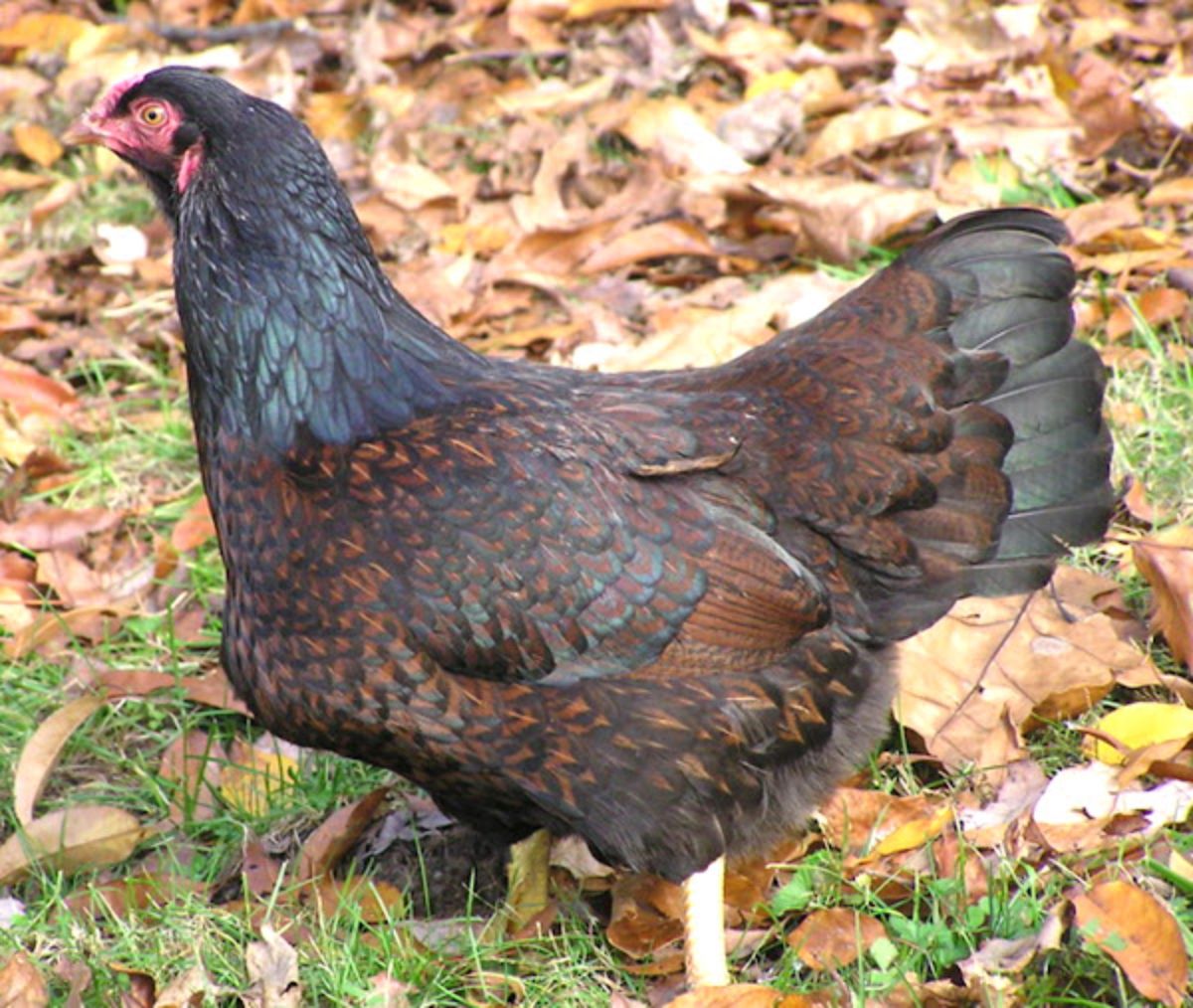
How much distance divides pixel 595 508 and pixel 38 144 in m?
4.15

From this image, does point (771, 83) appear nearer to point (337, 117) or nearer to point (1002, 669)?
point (337, 117)

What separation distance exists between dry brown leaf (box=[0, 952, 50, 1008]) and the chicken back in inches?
24.9

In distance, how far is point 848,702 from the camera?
3.18 m

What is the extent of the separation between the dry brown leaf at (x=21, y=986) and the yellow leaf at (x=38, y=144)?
160 inches

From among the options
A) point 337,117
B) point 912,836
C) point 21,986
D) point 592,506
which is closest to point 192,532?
point 21,986

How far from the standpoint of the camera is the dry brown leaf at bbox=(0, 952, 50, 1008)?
287 centimetres

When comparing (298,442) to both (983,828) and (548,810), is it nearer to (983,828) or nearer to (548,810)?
(548,810)

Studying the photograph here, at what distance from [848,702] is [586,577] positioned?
0.65 metres

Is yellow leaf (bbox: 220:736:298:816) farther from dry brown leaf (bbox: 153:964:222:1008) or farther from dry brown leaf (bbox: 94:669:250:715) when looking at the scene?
dry brown leaf (bbox: 153:964:222:1008)

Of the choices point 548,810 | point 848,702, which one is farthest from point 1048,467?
point 548,810

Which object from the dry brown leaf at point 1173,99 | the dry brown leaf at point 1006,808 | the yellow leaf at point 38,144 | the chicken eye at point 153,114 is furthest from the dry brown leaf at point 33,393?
the dry brown leaf at point 1173,99

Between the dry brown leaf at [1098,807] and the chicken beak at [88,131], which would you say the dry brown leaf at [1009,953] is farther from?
the chicken beak at [88,131]

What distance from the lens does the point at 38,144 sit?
616 cm

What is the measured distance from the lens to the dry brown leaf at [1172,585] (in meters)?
3.39
